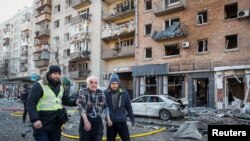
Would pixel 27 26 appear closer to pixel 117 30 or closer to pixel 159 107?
pixel 117 30

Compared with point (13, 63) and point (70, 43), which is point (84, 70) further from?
point (13, 63)

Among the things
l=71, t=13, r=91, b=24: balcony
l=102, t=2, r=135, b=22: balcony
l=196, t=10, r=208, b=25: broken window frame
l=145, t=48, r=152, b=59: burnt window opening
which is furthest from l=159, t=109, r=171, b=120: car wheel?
l=71, t=13, r=91, b=24: balcony

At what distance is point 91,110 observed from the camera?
620 centimetres

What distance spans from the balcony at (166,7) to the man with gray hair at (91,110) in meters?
23.9

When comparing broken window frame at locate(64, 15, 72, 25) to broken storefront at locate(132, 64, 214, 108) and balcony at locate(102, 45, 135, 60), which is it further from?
broken storefront at locate(132, 64, 214, 108)

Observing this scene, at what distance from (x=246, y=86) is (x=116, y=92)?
18.8 m

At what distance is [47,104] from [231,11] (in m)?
23.7

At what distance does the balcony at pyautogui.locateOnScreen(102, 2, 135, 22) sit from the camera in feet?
118

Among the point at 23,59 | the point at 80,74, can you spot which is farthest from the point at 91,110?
the point at 23,59

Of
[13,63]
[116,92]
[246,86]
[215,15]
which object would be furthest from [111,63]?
A: [13,63]

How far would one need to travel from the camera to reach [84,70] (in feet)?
137

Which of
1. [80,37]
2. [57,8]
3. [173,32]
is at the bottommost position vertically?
[173,32]

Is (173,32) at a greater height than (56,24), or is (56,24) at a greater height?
(56,24)

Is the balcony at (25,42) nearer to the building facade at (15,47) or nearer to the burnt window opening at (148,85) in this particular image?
Result: the building facade at (15,47)
